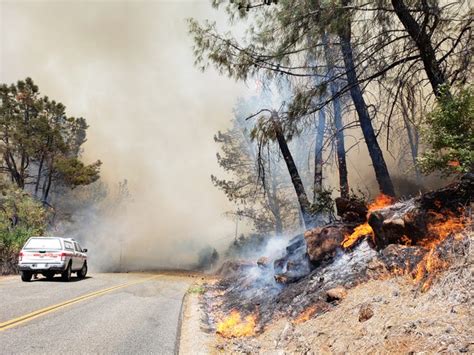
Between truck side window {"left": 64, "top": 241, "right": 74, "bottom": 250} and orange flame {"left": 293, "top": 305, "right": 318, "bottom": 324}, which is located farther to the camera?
truck side window {"left": 64, "top": 241, "right": 74, "bottom": 250}

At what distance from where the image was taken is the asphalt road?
620cm

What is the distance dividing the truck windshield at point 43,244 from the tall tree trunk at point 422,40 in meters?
14.4

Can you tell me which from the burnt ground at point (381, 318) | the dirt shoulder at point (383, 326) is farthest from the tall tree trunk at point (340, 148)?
the dirt shoulder at point (383, 326)

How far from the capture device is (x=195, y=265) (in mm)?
57969

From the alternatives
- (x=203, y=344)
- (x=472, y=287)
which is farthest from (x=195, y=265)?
(x=472, y=287)

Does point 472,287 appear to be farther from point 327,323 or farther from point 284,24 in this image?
point 284,24

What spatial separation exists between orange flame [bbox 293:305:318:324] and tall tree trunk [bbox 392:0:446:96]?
5.07 meters

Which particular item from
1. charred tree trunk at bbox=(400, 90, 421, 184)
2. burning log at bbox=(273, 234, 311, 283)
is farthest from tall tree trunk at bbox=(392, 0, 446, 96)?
burning log at bbox=(273, 234, 311, 283)

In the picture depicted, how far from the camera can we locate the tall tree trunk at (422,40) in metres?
8.23

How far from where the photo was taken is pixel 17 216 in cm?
2809

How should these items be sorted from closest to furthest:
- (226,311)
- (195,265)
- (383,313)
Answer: (383,313) < (226,311) < (195,265)

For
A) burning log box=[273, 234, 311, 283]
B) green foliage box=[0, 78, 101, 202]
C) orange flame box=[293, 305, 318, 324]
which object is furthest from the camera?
green foliage box=[0, 78, 101, 202]

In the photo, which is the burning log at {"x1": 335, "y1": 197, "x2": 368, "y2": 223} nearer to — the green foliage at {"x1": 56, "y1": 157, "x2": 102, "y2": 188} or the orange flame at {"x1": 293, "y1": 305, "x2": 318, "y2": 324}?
the orange flame at {"x1": 293, "y1": 305, "x2": 318, "y2": 324}

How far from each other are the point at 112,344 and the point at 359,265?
464cm
